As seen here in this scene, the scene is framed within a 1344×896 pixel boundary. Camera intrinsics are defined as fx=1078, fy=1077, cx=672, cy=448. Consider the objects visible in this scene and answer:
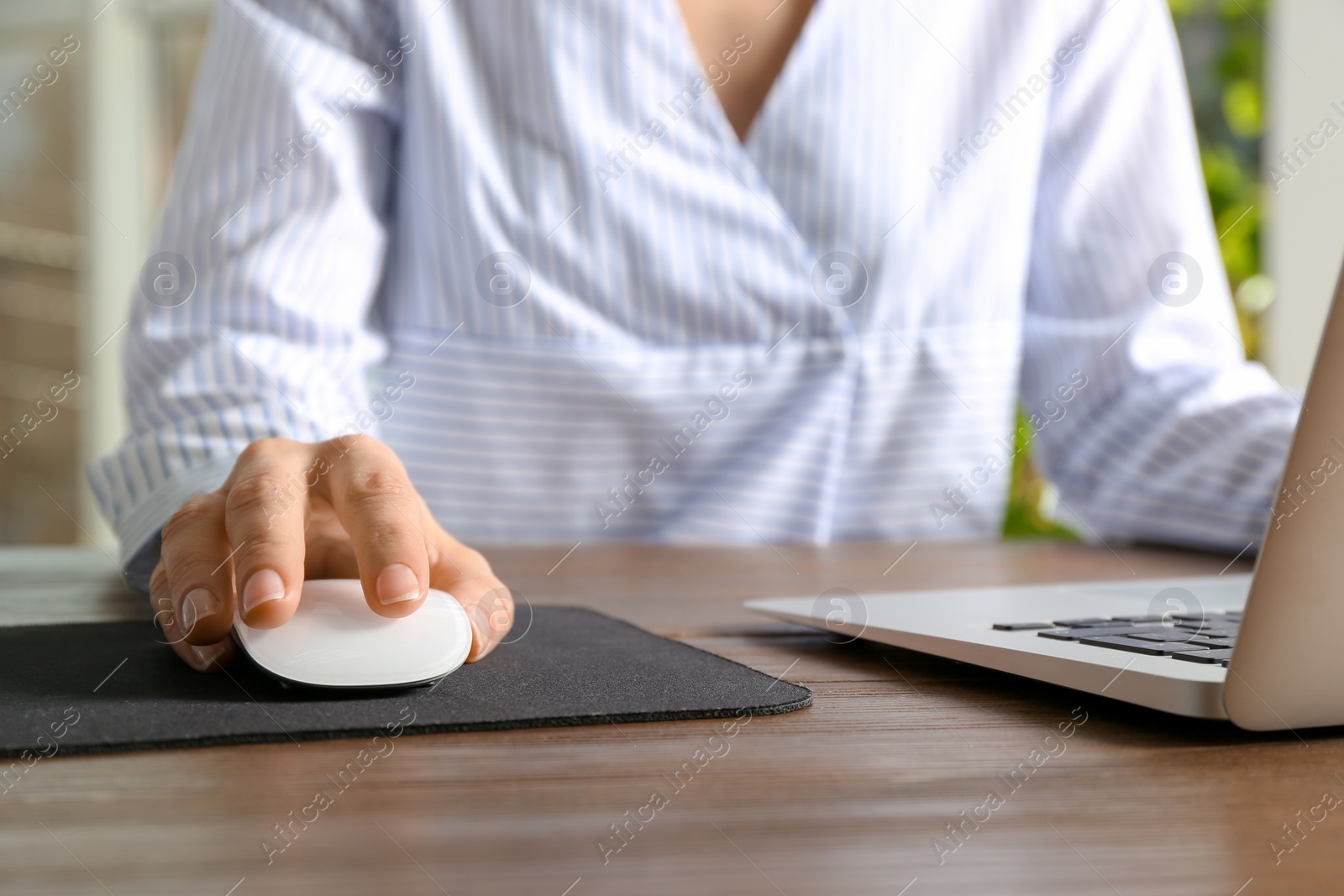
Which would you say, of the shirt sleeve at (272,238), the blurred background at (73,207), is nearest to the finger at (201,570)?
the shirt sleeve at (272,238)

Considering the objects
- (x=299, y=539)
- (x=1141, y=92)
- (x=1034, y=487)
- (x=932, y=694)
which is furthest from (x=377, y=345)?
(x=1034, y=487)

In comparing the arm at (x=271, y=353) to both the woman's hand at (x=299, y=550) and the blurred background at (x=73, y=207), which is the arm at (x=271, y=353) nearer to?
the woman's hand at (x=299, y=550)

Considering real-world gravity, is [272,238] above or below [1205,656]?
below

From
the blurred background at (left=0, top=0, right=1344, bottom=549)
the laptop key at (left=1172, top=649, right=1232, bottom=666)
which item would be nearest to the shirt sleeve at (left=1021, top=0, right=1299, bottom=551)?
the laptop key at (left=1172, top=649, right=1232, bottom=666)

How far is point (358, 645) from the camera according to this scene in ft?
1.40

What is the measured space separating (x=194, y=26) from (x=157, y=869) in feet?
15.2

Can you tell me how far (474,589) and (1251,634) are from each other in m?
0.34

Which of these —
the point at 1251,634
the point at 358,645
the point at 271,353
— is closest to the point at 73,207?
the point at 271,353

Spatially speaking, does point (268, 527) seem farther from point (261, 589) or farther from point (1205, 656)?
point (1205, 656)

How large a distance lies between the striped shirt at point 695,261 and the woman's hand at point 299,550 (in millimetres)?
477

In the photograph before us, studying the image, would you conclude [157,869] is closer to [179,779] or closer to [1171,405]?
[179,779]

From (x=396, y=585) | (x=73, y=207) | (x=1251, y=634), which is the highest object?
(x=1251, y=634)

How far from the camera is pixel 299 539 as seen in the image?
1.56 feet

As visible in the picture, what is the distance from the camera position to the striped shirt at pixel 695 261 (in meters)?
1.09
